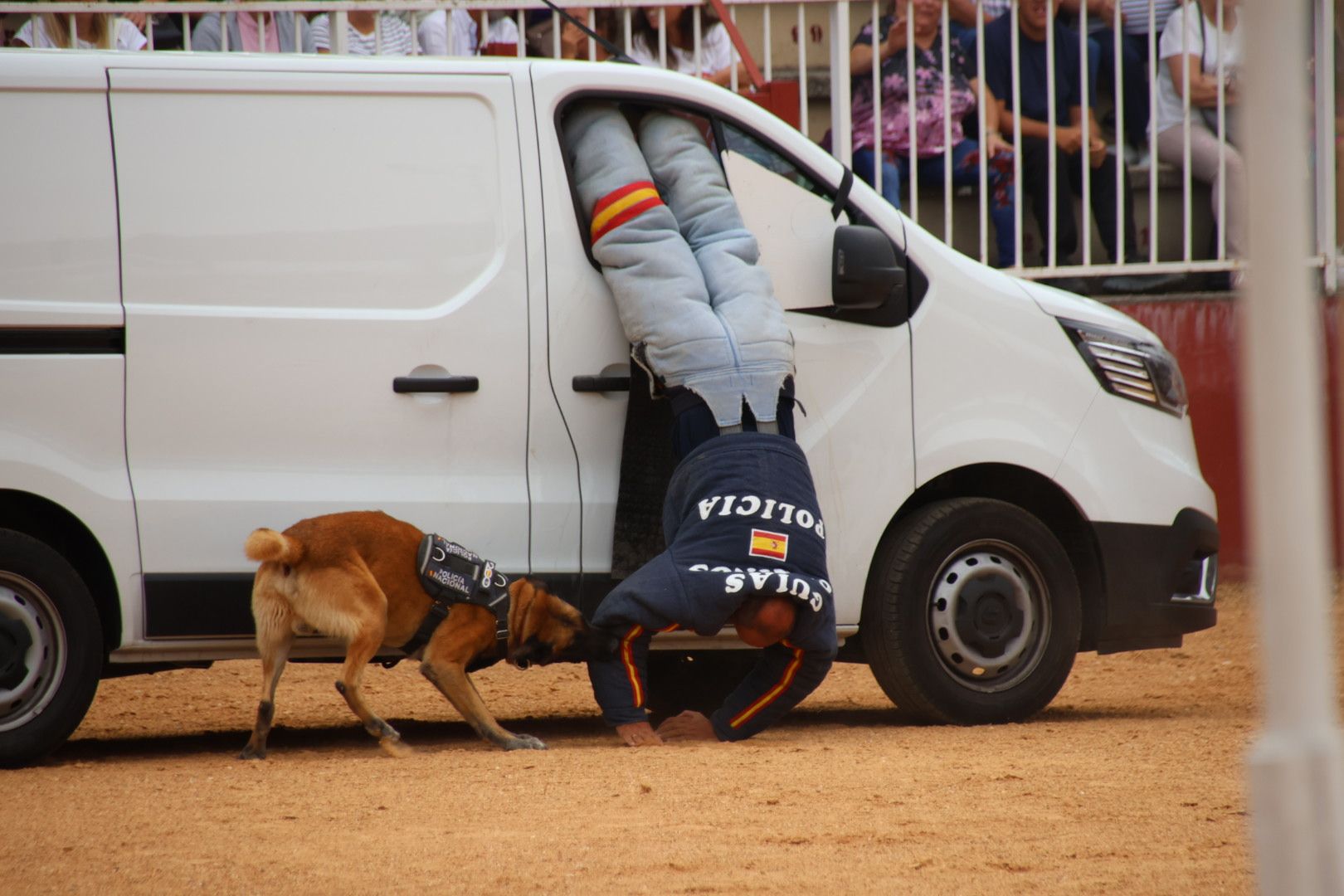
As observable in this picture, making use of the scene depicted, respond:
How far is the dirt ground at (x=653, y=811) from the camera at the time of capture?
11.1 feet

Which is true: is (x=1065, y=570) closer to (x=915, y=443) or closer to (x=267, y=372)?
(x=915, y=443)

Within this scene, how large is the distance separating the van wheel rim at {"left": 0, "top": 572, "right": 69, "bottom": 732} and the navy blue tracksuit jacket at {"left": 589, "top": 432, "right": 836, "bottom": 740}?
5.42 feet

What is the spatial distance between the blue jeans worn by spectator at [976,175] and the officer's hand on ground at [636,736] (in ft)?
15.2

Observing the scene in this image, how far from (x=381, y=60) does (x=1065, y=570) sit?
2.92 metres

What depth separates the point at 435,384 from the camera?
5027mm

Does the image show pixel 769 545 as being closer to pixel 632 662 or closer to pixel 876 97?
pixel 632 662

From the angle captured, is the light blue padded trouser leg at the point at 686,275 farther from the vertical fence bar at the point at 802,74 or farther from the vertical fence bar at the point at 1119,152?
the vertical fence bar at the point at 1119,152

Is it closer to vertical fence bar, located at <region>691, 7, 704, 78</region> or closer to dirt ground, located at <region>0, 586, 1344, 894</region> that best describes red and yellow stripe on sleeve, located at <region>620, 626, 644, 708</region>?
dirt ground, located at <region>0, 586, 1344, 894</region>

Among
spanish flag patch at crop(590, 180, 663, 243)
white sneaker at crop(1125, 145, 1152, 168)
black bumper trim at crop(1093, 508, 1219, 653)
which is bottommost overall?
black bumper trim at crop(1093, 508, 1219, 653)

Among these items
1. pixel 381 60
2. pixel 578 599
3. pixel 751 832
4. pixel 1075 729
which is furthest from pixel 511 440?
pixel 1075 729

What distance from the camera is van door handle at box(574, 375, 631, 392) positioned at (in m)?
5.18

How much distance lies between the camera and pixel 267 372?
16.1 ft

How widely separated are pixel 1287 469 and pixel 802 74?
7.03 metres

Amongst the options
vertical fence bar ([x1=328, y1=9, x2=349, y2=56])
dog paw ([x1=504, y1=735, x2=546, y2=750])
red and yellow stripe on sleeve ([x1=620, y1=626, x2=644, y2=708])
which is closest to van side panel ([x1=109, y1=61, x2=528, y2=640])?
red and yellow stripe on sleeve ([x1=620, y1=626, x2=644, y2=708])
